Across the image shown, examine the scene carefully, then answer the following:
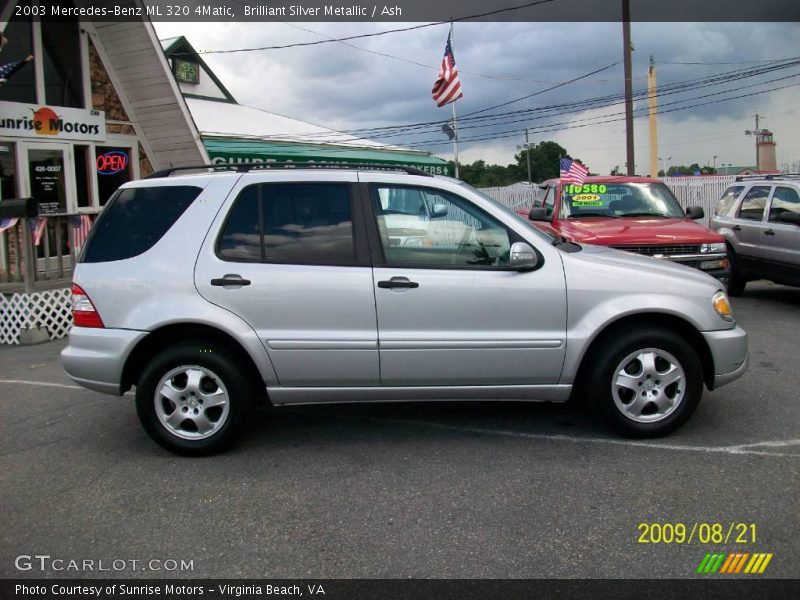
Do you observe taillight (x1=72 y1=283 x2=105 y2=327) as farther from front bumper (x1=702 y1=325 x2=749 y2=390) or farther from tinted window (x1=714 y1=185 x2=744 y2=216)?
tinted window (x1=714 y1=185 x2=744 y2=216)

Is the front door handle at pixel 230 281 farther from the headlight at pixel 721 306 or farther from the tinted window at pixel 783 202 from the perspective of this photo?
the tinted window at pixel 783 202

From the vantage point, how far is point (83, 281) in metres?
4.57

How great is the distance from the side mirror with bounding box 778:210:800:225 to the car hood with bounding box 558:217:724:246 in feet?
4.35

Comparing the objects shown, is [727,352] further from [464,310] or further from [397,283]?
[397,283]

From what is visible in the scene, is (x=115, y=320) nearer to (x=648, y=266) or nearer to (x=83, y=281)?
(x=83, y=281)

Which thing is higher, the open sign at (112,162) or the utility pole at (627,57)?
the utility pole at (627,57)

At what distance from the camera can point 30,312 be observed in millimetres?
9375

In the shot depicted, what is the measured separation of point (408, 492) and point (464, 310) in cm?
119

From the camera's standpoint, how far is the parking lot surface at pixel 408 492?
327 centimetres

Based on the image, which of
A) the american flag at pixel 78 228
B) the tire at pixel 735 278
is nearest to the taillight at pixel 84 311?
the american flag at pixel 78 228

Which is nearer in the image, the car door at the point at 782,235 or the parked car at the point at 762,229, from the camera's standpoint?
the car door at the point at 782,235

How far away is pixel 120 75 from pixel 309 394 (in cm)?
1091

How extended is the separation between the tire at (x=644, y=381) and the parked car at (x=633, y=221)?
12.3ft

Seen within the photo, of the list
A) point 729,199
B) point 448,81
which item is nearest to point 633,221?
point 729,199
